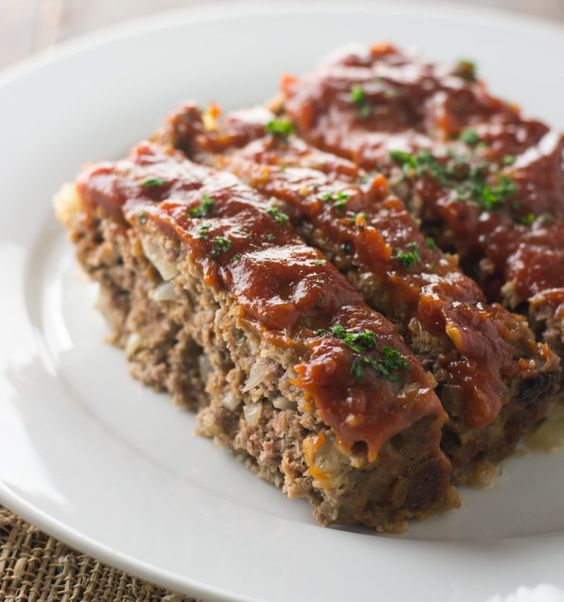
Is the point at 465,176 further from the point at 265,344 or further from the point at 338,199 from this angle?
the point at 265,344

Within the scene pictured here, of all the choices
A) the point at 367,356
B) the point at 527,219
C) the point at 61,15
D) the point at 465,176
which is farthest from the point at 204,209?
the point at 61,15

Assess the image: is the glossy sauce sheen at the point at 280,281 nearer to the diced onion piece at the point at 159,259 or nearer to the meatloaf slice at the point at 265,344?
the meatloaf slice at the point at 265,344

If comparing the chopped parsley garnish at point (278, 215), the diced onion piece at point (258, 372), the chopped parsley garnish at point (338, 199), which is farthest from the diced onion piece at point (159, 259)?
the chopped parsley garnish at point (338, 199)

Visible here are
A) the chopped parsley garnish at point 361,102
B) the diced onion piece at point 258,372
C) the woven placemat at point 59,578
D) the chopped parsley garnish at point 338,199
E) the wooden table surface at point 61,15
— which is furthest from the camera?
the wooden table surface at point 61,15

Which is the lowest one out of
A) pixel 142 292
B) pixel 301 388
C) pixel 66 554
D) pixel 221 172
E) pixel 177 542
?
pixel 66 554

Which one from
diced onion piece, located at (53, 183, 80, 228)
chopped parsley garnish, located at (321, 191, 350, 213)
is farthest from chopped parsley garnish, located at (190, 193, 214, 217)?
diced onion piece, located at (53, 183, 80, 228)

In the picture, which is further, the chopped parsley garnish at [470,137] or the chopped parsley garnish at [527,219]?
the chopped parsley garnish at [470,137]

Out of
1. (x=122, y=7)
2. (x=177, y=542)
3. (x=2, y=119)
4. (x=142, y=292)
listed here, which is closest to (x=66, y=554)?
(x=177, y=542)

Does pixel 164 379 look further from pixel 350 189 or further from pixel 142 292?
pixel 350 189
